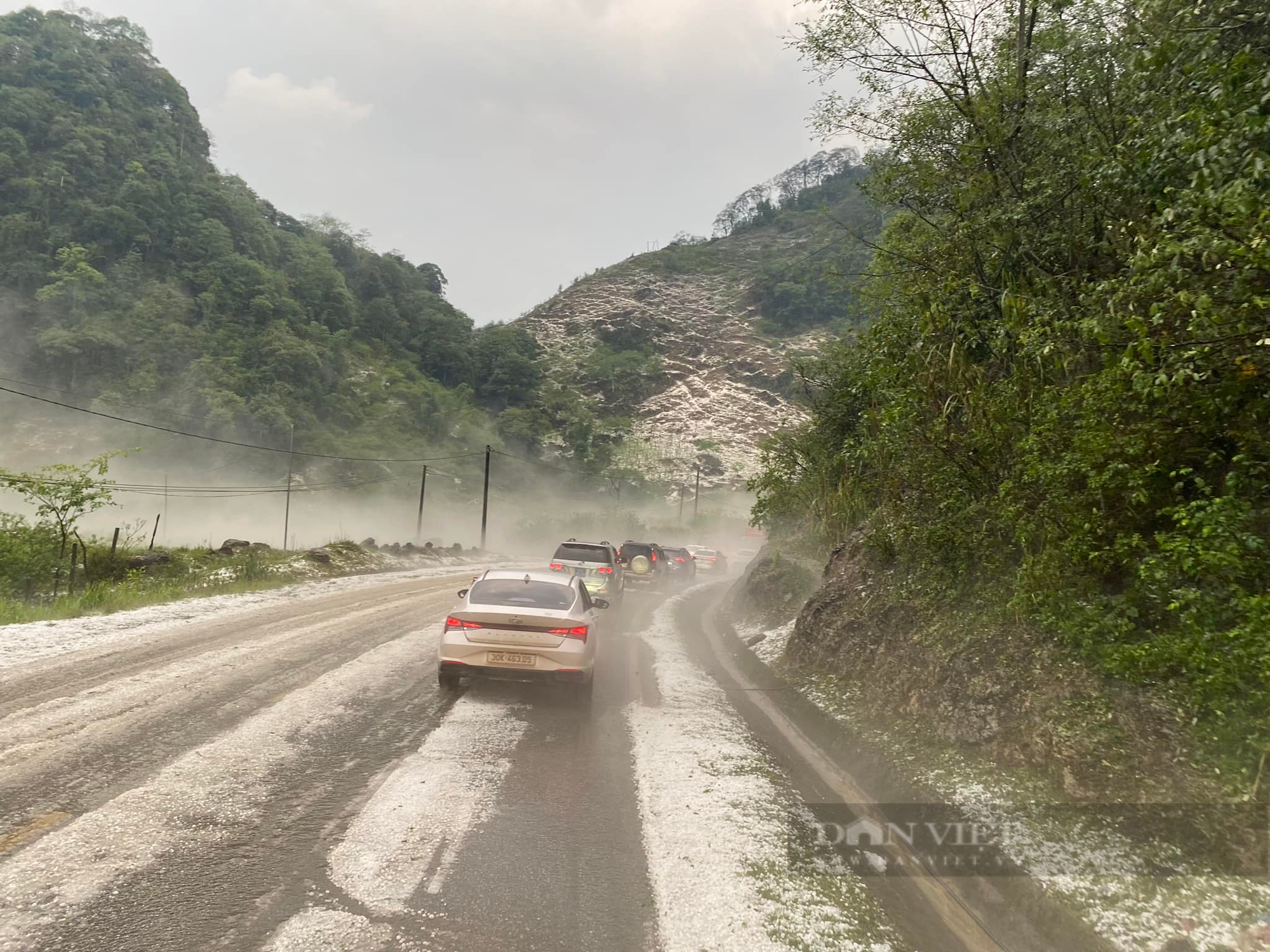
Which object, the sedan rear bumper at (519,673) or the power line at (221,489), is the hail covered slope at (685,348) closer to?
the power line at (221,489)

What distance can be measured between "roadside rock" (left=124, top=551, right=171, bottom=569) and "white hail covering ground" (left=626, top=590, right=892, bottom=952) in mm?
17460

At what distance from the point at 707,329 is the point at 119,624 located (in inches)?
5611

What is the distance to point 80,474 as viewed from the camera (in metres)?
16.9

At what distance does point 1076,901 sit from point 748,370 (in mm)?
134613

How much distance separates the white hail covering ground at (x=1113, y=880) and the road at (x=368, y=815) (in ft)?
1.41

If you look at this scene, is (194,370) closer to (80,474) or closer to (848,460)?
(80,474)

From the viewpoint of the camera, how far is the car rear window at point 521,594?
871 centimetres

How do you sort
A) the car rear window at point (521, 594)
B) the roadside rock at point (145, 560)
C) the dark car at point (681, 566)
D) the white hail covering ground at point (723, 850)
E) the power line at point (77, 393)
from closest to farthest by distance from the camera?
the white hail covering ground at point (723, 850), the car rear window at point (521, 594), the roadside rock at point (145, 560), the dark car at point (681, 566), the power line at point (77, 393)

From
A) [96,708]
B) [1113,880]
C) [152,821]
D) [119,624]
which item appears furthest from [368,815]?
[119,624]

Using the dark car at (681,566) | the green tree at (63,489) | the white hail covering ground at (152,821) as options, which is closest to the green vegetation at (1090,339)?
the white hail covering ground at (152,821)

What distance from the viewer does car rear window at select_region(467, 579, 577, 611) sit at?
28.6 feet

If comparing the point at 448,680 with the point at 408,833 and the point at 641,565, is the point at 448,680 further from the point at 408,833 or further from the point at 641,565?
the point at 641,565

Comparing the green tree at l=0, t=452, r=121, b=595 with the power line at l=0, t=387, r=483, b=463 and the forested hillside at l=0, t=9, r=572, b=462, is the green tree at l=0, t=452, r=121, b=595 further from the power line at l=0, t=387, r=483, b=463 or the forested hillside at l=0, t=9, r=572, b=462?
the forested hillside at l=0, t=9, r=572, b=462

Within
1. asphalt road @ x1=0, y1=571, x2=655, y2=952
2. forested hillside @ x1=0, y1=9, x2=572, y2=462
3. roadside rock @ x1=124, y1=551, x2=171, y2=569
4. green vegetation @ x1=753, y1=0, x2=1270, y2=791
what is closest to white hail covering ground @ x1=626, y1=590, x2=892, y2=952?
asphalt road @ x1=0, y1=571, x2=655, y2=952
